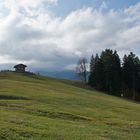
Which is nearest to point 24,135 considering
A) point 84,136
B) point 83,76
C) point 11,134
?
point 11,134

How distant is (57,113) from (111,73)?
7938cm

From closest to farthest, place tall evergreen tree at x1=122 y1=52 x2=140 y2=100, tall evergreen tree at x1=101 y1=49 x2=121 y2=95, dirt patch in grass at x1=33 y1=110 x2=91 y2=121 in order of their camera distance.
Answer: dirt patch in grass at x1=33 y1=110 x2=91 y2=121, tall evergreen tree at x1=101 y1=49 x2=121 y2=95, tall evergreen tree at x1=122 y1=52 x2=140 y2=100

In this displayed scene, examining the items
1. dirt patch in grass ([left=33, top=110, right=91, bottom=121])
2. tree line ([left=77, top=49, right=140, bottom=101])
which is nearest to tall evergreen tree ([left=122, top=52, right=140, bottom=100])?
tree line ([left=77, top=49, right=140, bottom=101])

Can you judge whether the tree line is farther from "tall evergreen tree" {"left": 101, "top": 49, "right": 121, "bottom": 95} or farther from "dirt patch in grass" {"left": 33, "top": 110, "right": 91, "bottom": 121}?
"dirt patch in grass" {"left": 33, "top": 110, "right": 91, "bottom": 121}

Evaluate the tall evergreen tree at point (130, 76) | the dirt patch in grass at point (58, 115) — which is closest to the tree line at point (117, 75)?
the tall evergreen tree at point (130, 76)

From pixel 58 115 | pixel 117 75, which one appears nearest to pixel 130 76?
pixel 117 75

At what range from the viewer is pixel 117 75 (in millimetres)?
119688

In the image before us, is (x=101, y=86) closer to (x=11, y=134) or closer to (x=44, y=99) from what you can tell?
(x=44, y=99)

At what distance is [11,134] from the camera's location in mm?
22453

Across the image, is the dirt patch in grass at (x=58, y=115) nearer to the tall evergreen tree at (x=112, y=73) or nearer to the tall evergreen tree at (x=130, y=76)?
the tall evergreen tree at (x=112, y=73)

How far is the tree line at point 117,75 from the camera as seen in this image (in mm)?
→ 118125

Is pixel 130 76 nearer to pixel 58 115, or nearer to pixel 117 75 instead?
pixel 117 75

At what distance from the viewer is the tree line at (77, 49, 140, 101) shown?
118125mm

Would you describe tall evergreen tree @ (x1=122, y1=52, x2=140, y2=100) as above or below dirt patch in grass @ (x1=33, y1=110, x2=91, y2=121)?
above
